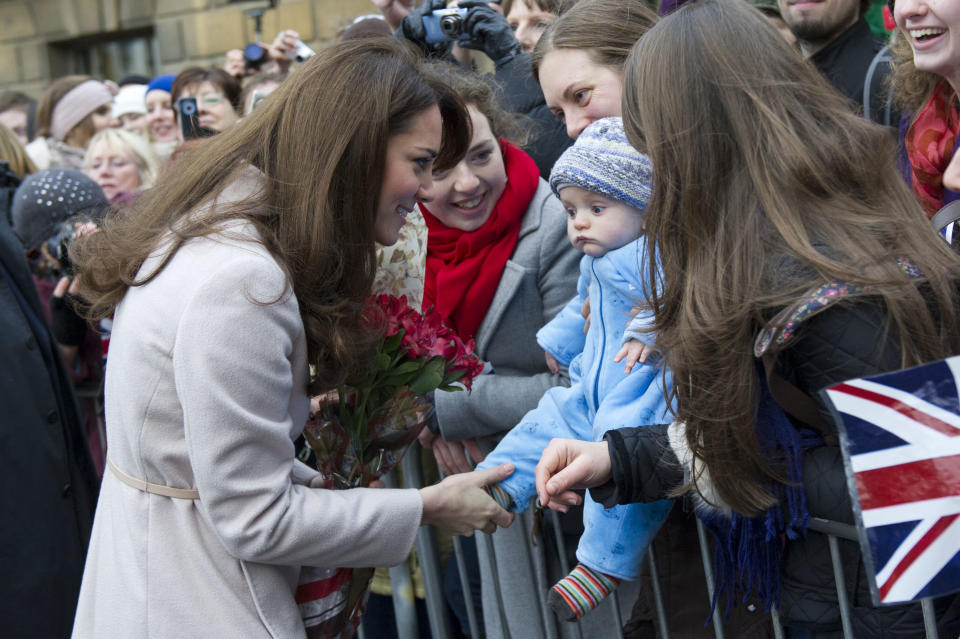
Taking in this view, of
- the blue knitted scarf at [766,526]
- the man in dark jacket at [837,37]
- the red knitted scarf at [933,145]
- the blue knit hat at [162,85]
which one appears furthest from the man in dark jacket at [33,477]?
the blue knit hat at [162,85]

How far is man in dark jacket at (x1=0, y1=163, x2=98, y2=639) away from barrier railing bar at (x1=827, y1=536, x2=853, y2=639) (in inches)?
92.1

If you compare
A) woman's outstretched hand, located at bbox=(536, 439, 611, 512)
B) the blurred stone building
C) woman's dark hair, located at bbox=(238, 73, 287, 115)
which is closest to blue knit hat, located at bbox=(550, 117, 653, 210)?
woman's outstretched hand, located at bbox=(536, 439, 611, 512)

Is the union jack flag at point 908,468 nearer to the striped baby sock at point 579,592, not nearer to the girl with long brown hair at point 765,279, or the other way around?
the girl with long brown hair at point 765,279

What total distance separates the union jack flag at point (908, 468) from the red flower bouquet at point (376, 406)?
1.06 metres

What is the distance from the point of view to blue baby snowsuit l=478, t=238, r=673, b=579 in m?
2.16

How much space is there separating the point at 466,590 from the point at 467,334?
77cm

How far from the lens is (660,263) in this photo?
190 centimetres

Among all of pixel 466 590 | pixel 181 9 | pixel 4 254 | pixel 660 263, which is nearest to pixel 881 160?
pixel 660 263

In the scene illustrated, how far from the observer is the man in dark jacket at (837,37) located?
3.55 m

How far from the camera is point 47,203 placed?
4.23m

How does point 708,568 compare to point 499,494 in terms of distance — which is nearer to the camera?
point 708,568

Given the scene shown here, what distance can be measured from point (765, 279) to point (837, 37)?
2388 mm

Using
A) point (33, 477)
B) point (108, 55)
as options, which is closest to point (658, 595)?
point (33, 477)

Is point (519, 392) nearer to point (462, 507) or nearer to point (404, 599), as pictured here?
point (462, 507)
